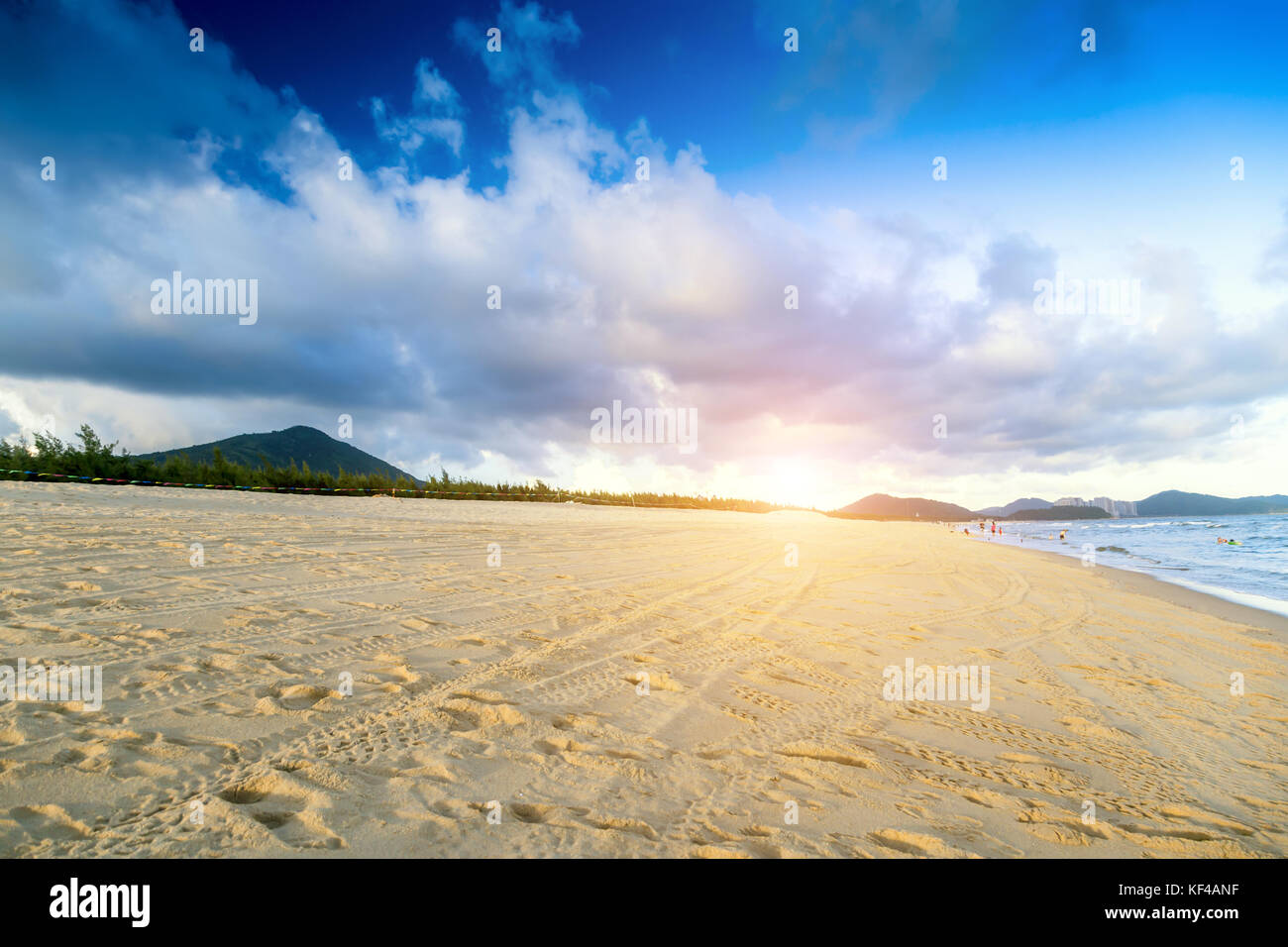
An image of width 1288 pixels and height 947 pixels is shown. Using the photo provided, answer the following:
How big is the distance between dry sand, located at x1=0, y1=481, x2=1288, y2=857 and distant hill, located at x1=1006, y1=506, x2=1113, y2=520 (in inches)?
6997

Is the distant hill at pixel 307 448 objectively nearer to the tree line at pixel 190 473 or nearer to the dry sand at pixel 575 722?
the tree line at pixel 190 473

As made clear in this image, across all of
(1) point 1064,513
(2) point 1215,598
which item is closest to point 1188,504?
(1) point 1064,513

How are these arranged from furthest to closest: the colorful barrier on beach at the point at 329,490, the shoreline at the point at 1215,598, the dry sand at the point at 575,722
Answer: the colorful barrier on beach at the point at 329,490
the shoreline at the point at 1215,598
the dry sand at the point at 575,722

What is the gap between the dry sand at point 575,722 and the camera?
268 centimetres

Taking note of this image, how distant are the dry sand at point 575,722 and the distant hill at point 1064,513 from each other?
177717 millimetres

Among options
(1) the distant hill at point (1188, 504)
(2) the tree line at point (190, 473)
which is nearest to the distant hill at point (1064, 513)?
(1) the distant hill at point (1188, 504)

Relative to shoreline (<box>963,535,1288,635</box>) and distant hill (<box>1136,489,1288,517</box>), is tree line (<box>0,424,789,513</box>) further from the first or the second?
distant hill (<box>1136,489,1288,517</box>)

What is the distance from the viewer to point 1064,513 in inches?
6073

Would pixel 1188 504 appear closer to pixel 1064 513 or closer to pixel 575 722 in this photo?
pixel 1064 513

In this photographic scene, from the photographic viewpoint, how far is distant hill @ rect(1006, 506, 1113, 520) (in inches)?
5844

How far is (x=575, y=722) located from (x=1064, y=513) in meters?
195

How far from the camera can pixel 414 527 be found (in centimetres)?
1442
